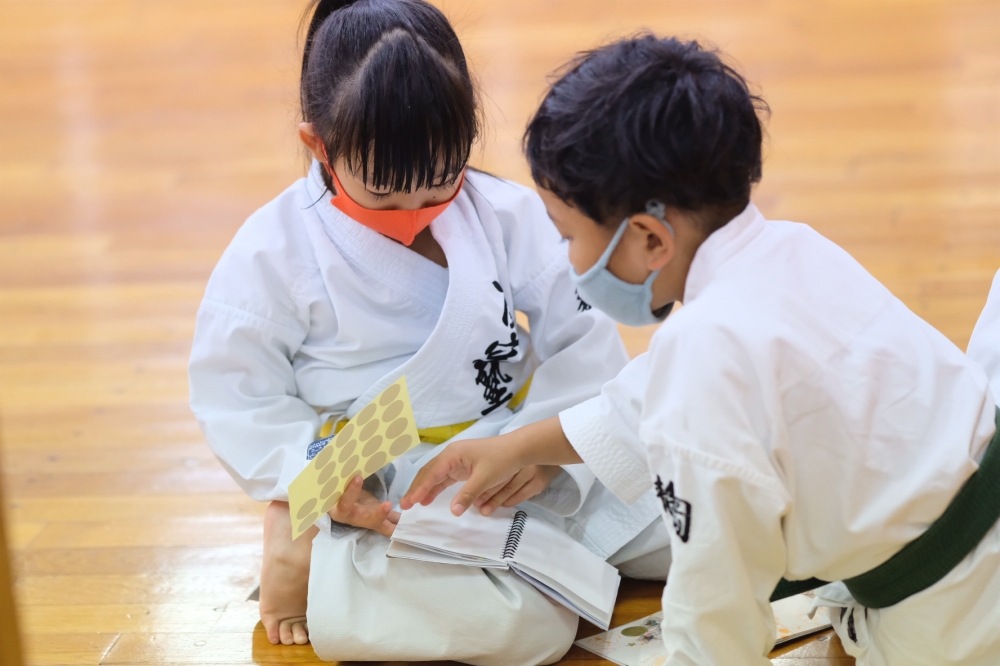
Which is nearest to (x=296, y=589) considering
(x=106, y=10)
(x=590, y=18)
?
(x=590, y=18)

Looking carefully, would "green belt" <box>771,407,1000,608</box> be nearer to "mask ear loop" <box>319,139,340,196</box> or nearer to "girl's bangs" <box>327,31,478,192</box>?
"girl's bangs" <box>327,31,478,192</box>

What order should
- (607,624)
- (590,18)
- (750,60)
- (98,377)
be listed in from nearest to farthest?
(607,624), (98,377), (750,60), (590,18)

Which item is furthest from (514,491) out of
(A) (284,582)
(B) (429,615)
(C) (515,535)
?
(A) (284,582)

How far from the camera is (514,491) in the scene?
1.19m

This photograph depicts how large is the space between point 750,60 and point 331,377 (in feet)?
7.79

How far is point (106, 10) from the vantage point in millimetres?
4027

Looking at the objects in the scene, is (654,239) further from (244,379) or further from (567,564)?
(244,379)

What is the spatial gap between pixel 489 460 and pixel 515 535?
0.13 meters

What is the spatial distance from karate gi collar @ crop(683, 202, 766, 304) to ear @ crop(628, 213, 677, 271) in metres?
0.03

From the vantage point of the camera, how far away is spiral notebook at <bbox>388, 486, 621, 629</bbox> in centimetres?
116

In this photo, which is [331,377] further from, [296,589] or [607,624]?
[607,624]

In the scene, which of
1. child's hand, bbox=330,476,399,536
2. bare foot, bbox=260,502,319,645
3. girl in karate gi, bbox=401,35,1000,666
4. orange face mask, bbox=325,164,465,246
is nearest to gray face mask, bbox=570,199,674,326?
girl in karate gi, bbox=401,35,1000,666

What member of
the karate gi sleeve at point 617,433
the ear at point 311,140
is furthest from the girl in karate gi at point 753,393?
the ear at point 311,140

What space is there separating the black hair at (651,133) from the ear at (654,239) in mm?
11
